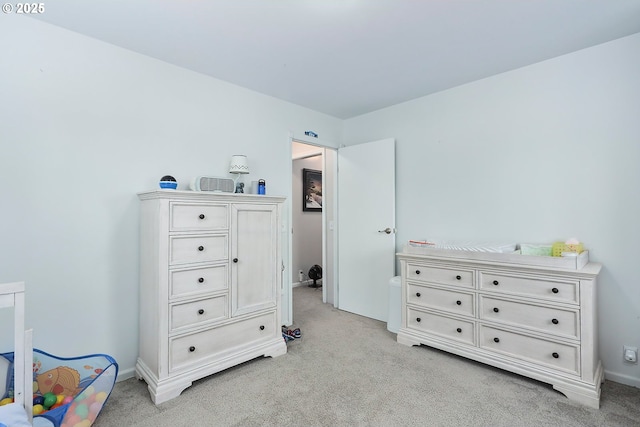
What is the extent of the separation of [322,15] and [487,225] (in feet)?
7.14

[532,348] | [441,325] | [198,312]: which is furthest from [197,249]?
[532,348]

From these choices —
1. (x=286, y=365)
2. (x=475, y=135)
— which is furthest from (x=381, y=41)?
(x=286, y=365)

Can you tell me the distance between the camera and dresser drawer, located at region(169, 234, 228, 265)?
205cm

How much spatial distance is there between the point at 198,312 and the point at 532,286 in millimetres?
2329

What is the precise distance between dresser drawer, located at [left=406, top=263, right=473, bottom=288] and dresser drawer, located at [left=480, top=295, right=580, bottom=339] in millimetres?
174

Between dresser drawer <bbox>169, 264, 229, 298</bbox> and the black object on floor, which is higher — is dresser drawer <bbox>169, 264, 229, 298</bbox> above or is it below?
above

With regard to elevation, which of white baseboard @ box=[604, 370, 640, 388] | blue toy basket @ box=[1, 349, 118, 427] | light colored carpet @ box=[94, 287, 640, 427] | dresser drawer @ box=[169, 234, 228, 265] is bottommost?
light colored carpet @ box=[94, 287, 640, 427]

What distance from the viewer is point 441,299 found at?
8.51 feet

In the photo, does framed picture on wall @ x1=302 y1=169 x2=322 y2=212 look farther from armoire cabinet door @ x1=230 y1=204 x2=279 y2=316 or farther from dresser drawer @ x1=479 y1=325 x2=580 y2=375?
dresser drawer @ x1=479 y1=325 x2=580 y2=375

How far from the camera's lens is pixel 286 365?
2404 mm

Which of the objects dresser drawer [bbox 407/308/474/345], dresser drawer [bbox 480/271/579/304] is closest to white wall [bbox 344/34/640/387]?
dresser drawer [bbox 480/271/579/304]

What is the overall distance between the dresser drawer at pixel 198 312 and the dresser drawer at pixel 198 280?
75 mm

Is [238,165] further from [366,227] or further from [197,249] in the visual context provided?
[366,227]

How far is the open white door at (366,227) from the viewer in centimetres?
341
